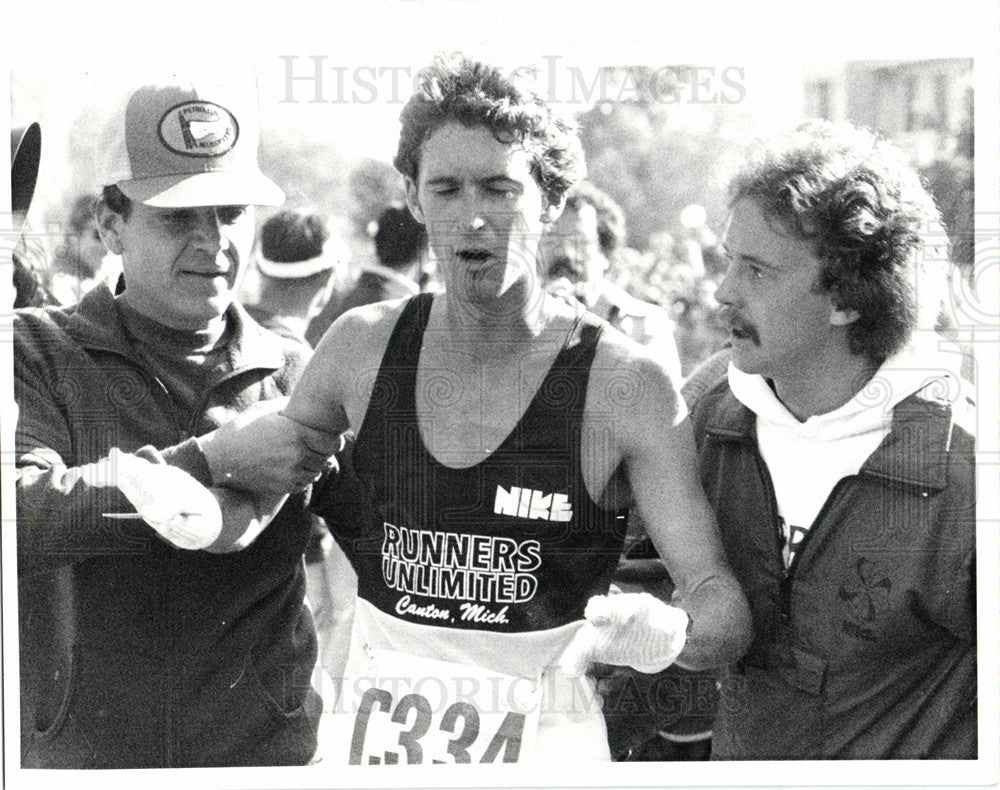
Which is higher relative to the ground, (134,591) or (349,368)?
(349,368)

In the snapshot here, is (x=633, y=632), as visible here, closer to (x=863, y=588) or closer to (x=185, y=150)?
(x=863, y=588)

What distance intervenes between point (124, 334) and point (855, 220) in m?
1.76

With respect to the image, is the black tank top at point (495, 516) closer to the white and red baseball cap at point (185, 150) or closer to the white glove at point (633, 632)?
the white glove at point (633, 632)

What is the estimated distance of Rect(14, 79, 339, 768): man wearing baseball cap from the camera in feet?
9.53

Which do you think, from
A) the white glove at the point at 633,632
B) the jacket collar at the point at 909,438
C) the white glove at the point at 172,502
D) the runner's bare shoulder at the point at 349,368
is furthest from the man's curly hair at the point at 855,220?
the white glove at the point at 172,502

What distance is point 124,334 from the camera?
2924mm

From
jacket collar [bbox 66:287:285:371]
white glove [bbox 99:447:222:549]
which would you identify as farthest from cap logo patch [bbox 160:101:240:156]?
white glove [bbox 99:447:222:549]

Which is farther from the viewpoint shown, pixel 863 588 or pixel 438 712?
pixel 438 712

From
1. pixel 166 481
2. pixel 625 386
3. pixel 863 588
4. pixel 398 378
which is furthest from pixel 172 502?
pixel 863 588

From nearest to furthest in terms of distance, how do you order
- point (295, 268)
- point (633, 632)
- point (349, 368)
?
point (633, 632), point (349, 368), point (295, 268)

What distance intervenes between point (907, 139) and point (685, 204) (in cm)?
57

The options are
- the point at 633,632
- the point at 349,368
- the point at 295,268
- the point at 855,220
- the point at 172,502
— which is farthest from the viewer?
the point at 295,268

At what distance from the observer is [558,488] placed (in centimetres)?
288

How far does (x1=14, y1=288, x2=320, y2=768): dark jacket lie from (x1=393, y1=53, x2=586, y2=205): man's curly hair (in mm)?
647
